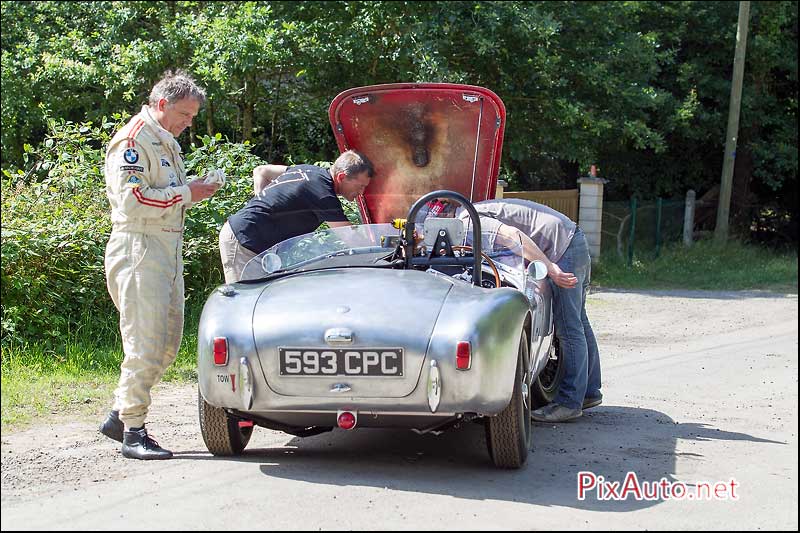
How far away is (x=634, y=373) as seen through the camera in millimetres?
9180

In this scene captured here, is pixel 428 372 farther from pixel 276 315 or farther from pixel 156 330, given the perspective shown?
pixel 156 330

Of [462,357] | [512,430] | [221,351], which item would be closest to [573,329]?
[512,430]

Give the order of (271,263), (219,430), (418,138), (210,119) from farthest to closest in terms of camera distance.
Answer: (210,119), (418,138), (271,263), (219,430)

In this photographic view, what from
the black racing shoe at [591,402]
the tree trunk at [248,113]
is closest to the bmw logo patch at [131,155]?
the black racing shoe at [591,402]

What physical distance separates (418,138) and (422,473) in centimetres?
398

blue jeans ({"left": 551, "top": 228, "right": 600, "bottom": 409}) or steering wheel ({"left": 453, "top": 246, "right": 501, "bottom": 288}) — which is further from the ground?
steering wheel ({"left": 453, "top": 246, "right": 501, "bottom": 288})

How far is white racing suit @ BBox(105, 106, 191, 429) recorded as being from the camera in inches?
224

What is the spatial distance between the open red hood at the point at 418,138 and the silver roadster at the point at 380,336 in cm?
237

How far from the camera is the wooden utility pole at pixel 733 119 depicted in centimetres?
2081

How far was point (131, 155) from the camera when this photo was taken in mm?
5691

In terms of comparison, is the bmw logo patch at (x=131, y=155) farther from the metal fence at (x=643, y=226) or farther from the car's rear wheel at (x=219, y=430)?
the metal fence at (x=643, y=226)

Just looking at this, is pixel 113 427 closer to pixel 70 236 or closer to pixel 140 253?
pixel 140 253

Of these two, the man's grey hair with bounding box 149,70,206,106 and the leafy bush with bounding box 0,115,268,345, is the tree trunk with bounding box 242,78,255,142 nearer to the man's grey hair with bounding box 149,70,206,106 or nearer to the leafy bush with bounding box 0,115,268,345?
the leafy bush with bounding box 0,115,268,345

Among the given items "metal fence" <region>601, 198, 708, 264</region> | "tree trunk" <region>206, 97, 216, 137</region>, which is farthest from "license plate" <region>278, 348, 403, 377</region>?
"metal fence" <region>601, 198, 708, 264</region>
